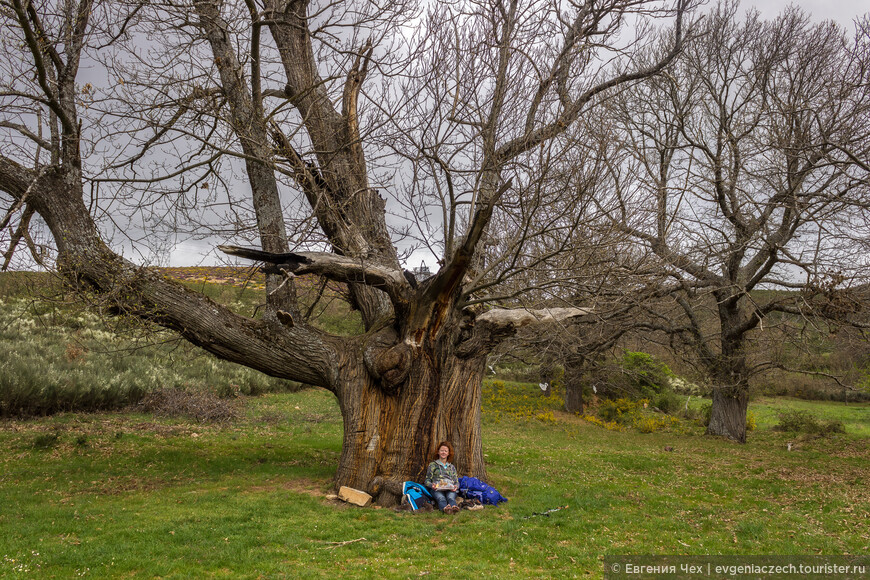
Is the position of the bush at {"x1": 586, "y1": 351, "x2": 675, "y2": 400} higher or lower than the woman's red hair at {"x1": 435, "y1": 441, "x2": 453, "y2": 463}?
higher

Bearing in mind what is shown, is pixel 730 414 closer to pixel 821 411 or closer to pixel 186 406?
pixel 821 411

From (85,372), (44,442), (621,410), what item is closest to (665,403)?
(621,410)

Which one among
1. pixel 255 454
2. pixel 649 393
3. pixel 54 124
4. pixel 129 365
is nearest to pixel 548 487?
pixel 255 454

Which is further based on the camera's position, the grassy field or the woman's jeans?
the woman's jeans

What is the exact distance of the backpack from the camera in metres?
7.94

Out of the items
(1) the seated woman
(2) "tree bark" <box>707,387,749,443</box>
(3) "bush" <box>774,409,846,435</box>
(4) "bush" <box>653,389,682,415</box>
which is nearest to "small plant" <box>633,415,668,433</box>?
(2) "tree bark" <box>707,387,749,443</box>

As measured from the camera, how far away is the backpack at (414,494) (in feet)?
26.1

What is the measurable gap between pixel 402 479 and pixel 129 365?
14423mm

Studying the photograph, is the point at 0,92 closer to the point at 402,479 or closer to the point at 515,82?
the point at 515,82

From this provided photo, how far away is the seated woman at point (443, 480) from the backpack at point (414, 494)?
12cm

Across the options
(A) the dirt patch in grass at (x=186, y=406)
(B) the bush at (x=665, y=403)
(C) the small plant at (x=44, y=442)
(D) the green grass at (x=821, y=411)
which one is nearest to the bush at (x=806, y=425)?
(D) the green grass at (x=821, y=411)

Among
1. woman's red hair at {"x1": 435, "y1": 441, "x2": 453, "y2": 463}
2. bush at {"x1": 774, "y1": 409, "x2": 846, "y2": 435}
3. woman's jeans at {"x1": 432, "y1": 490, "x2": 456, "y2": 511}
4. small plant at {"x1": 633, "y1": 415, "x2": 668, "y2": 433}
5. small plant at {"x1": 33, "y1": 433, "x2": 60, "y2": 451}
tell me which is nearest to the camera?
woman's jeans at {"x1": 432, "y1": 490, "x2": 456, "y2": 511}

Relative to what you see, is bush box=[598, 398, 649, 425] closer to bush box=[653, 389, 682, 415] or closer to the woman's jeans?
bush box=[653, 389, 682, 415]

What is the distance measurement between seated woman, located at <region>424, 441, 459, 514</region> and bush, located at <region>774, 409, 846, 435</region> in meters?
16.7
